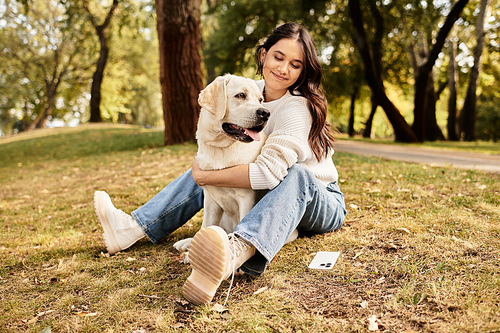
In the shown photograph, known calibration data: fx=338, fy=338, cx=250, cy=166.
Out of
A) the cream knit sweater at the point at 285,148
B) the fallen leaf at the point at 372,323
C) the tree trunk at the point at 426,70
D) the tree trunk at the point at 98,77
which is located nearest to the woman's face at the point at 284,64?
the cream knit sweater at the point at 285,148

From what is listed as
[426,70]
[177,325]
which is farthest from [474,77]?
[177,325]

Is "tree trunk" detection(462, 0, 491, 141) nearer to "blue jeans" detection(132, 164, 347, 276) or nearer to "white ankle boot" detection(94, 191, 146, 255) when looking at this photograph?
"blue jeans" detection(132, 164, 347, 276)

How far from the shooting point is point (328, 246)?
2928 millimetres

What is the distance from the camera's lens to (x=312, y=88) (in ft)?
10.3

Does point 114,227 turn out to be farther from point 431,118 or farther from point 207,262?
point 431,118

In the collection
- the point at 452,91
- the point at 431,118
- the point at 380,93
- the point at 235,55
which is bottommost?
the point at 431,118

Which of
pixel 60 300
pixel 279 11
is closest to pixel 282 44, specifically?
pixel 60 300

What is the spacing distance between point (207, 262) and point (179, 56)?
7.95m

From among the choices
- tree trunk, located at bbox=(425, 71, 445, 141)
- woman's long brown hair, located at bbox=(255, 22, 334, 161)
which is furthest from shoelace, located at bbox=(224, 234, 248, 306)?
tree trunk, located at bbox=(425, 71, 445, 141)

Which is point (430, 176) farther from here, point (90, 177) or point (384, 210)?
point (90, 177)

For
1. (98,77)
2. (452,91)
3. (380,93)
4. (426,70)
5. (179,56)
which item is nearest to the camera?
(179,56)

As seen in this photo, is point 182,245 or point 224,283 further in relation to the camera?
point 182,245

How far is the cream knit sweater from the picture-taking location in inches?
101

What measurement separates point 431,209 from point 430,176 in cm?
202
